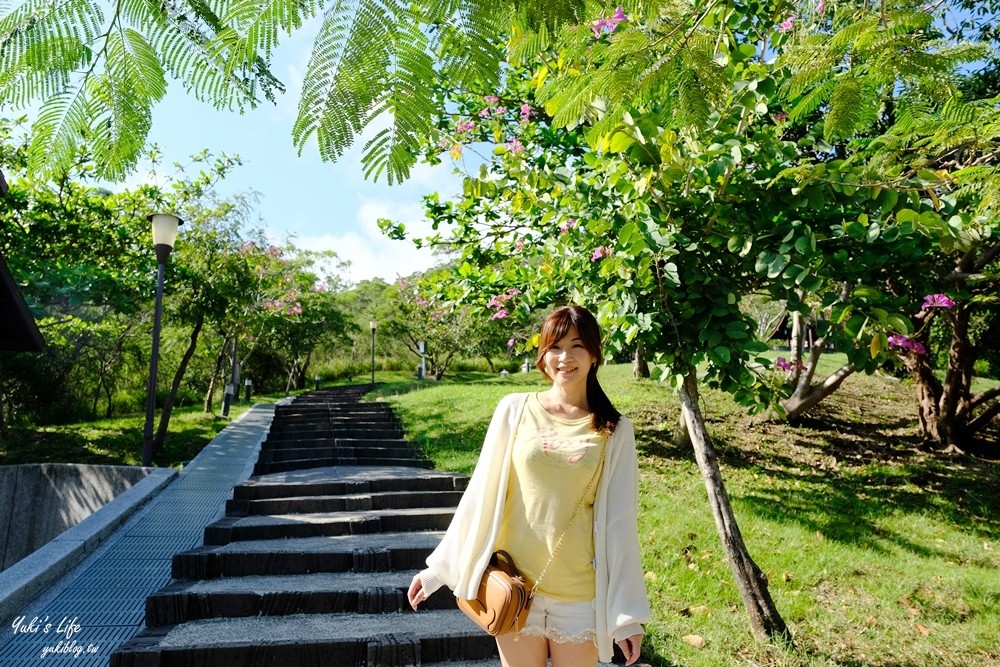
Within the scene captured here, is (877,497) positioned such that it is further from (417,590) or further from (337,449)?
(337,449)

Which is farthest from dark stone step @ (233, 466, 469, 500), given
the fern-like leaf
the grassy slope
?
the fern-like leaf

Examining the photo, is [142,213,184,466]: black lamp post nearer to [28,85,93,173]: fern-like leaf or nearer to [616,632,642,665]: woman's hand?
[28,85,93,173]: fern-like leaf

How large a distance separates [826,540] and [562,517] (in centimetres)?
419

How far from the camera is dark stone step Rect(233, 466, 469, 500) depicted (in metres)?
6.15

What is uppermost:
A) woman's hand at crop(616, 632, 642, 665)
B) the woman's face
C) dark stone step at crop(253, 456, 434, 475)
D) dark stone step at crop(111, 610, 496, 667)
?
the woman's face

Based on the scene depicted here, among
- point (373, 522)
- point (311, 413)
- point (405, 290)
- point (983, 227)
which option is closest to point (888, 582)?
point (983, 227)

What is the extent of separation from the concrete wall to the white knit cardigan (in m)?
8.03

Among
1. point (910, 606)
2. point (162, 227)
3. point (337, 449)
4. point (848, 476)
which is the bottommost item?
point (910, 606)

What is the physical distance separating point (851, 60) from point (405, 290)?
22.4 meters

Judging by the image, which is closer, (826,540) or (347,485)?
(826,540)

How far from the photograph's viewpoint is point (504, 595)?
5.93ft

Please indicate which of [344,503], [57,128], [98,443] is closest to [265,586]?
[344,503]

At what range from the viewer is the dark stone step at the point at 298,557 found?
4.23m

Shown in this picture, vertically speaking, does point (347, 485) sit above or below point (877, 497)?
above
